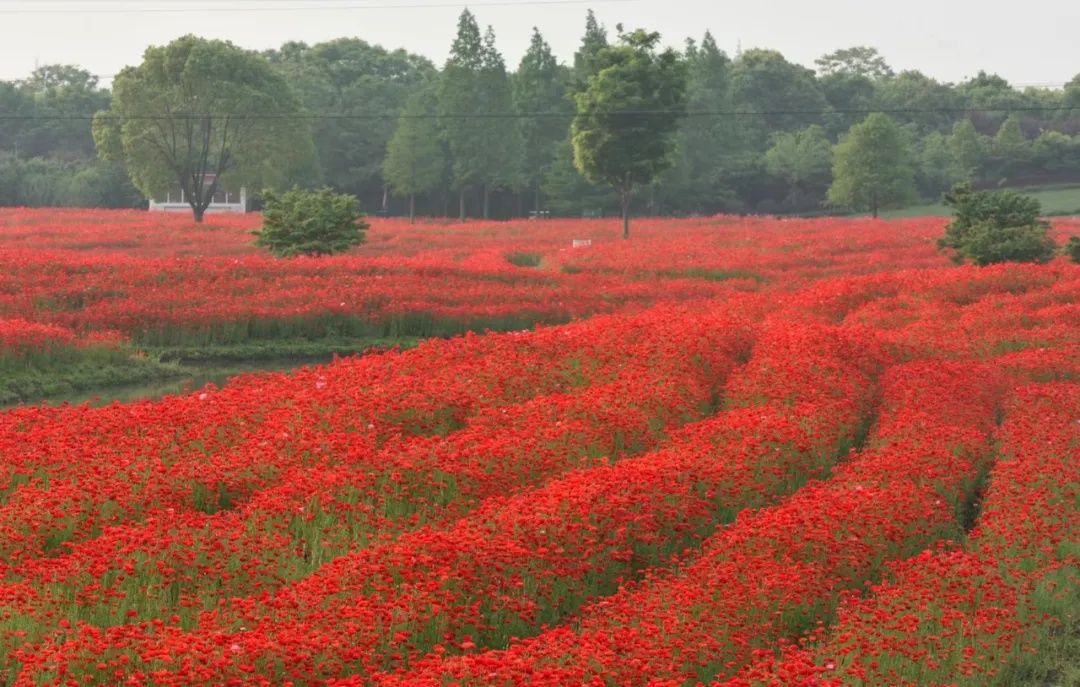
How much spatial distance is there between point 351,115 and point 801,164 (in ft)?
92.0

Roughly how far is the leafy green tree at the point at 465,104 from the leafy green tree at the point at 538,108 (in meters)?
4.18

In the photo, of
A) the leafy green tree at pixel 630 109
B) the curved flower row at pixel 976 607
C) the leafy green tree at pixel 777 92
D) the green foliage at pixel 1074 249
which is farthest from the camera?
the leafy green tree at pixel 777 92

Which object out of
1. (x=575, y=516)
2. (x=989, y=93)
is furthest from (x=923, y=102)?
(x=575, y=516)

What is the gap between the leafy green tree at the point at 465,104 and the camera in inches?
3103

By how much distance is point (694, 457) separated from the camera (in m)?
14.9

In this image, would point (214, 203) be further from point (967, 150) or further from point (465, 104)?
point (967, 150)

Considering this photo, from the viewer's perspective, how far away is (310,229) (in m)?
43.7

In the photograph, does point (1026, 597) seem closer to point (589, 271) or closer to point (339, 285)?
point (339, 285)

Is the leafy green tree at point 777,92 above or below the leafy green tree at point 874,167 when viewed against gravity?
above

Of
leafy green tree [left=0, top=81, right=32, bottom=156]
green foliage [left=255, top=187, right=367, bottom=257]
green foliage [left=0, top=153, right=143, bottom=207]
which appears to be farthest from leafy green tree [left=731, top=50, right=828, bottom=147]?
green foliage [left=255, top=187, right=367, bottom=257]

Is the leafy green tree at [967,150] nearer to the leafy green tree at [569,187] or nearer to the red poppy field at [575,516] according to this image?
the leafy green tree at [569,187]

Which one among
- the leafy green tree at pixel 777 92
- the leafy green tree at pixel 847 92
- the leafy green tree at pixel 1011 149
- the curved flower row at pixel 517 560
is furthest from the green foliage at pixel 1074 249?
the leafy green tree at pixel 847 92

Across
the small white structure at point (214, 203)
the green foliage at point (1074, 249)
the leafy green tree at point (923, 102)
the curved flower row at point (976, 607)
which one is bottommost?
the curved flower row at point (976, 607)

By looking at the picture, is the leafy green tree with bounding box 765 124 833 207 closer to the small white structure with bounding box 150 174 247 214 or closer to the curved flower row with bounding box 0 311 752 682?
the small white structure with bounding box 150 174 247 214
